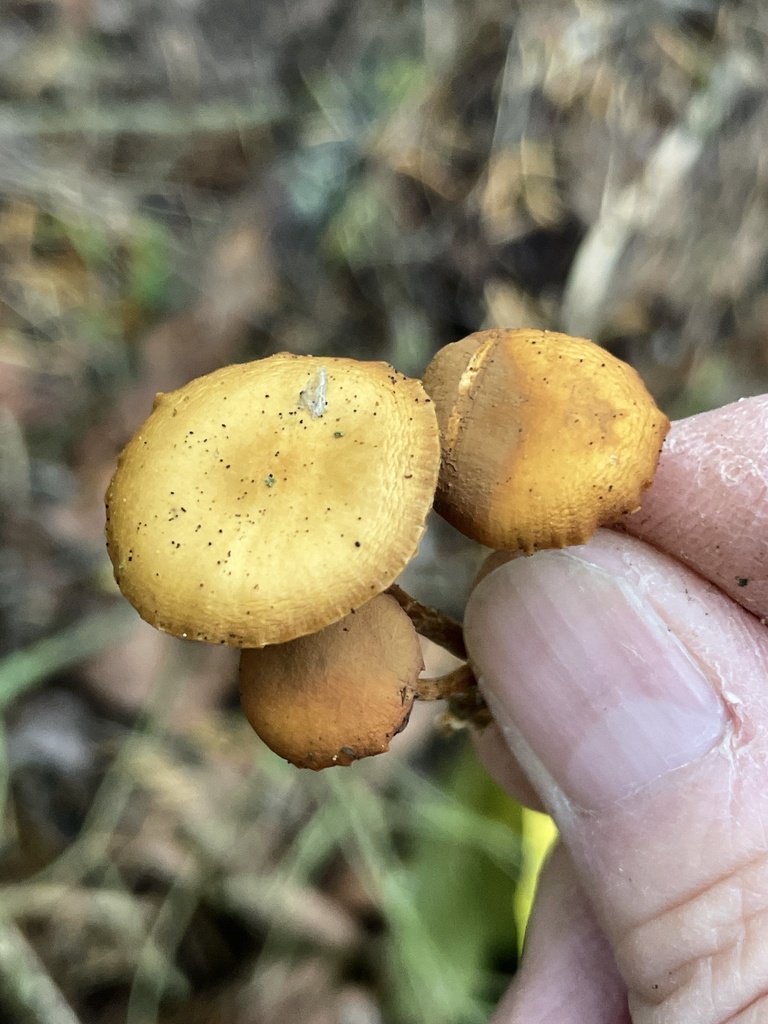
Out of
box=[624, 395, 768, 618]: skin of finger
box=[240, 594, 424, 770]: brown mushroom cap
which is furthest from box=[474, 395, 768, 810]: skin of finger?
box=[240, 594, 424, 770]: brown mushroom cap

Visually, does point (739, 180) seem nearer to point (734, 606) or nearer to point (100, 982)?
point (734, 606)

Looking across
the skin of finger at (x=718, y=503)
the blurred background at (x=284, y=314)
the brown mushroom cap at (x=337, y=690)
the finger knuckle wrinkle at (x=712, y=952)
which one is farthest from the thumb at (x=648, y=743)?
the blurred background at (x=284, y=314)

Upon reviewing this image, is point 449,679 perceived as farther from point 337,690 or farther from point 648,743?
point 337,690

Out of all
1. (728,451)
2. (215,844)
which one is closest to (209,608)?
(728,451)

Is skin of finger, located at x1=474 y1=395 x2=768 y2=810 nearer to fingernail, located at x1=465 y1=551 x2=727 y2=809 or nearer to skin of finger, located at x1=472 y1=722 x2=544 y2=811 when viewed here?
fingernail, located at x1=465 y1=551 x2=727 y2=809

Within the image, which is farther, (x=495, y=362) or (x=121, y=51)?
(x=121, y=51)

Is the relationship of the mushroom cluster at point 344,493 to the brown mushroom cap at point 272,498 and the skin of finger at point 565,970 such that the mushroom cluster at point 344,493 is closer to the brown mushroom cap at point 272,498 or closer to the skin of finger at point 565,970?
the brown mushroom cap at point 272,498

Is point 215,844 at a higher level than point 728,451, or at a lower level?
lower
